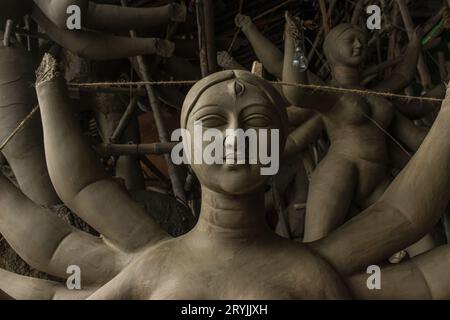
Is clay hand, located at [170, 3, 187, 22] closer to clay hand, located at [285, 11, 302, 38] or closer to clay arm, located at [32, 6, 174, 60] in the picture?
clay arm, located at [32, 6, 174, 60]

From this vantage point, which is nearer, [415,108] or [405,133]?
[405,133]

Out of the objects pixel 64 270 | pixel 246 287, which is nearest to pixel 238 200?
pixel 246 287

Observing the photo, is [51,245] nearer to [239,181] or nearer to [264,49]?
[239,181]

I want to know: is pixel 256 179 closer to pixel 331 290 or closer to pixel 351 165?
pixel 331 290

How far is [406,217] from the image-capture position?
65.1 inches

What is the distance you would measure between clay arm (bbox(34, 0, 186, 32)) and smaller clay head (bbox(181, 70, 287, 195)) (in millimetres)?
692

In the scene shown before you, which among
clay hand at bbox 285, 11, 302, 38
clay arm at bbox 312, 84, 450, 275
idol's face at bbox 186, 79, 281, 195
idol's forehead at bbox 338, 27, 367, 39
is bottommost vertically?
clay arm at bbox 312, 84, 450, 275

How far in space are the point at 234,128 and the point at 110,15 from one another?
2.97 ft

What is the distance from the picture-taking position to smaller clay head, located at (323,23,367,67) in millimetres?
2492

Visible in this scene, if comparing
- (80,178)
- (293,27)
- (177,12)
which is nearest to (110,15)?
(177,12)

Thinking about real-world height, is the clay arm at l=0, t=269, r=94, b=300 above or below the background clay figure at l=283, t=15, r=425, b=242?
below

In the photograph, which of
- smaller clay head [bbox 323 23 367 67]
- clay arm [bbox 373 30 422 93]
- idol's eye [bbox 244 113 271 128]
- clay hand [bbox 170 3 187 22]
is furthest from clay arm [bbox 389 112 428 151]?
idol's eye [bbox 244 113 271 128]

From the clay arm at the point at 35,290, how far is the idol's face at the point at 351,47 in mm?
1345

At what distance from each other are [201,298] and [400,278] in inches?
19.7
